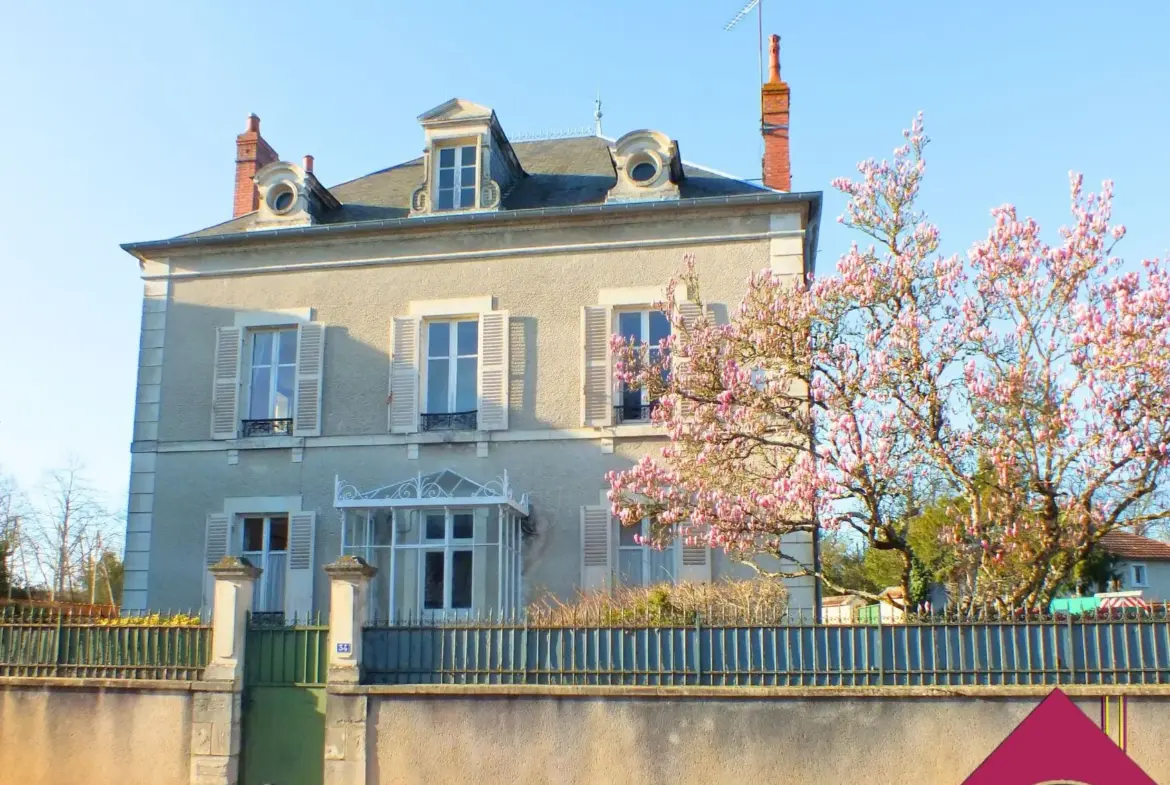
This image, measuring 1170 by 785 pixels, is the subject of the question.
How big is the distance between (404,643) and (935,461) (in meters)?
5.24

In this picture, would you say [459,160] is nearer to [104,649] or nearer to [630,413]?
[630,413]

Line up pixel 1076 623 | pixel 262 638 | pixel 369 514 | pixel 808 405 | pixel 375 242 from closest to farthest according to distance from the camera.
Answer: pixel 1076 623 → pixel 262 638 → pixel 808 405 → pixel 369 514 → pixel 375 242

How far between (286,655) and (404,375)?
6027mm

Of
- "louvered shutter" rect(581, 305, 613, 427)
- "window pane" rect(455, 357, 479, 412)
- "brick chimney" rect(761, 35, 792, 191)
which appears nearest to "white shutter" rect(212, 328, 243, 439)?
"window pane" rect(455, 357, 479, 412)

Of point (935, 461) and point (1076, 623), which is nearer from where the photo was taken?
point (1076, 623)

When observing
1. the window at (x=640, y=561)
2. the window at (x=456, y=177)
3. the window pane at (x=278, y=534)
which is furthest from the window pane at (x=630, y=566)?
the window at (x=456, y=177)

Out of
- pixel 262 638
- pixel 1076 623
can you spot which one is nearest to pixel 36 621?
pixel 262 638

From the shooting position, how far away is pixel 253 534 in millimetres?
15586

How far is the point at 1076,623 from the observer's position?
344 inches

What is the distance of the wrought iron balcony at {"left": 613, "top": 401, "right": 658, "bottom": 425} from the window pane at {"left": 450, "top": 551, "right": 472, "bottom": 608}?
2.66 m

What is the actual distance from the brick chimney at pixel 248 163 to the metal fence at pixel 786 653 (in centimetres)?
1039

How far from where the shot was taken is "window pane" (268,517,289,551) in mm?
15414

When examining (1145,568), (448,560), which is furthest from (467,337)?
(1145,568)

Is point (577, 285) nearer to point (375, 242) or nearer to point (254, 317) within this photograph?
point (375, 242)
